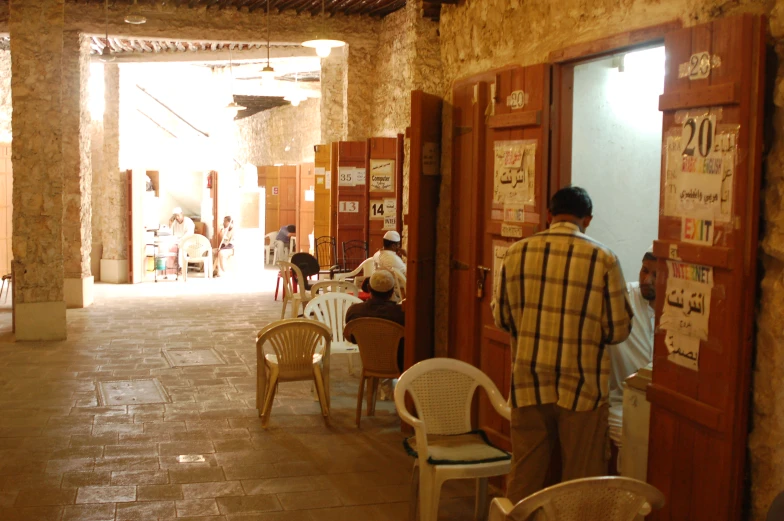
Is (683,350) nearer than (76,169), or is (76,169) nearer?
(683,350)

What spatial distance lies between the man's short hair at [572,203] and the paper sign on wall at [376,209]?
286 inches

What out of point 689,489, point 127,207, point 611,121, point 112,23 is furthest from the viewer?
point 127,207

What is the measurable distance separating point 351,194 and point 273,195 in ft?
25.0

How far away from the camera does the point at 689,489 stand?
3.11m

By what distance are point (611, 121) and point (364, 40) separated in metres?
7.36

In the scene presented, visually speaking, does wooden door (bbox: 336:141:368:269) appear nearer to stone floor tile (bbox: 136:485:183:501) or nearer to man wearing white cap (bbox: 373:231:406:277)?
man wearing white cap (bbox: 373:231:406:277)

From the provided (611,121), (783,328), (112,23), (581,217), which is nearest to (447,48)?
(611,121)

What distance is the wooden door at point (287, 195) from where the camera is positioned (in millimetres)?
17906

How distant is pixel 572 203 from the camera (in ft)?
10.7

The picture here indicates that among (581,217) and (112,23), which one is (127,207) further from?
(581,217)

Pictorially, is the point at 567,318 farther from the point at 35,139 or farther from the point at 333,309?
the point at 35,139

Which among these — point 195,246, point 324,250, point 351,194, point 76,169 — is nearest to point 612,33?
point 351,194

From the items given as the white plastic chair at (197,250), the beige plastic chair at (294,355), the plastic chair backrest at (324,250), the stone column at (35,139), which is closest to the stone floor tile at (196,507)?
the beige plastic chair at (294,355)

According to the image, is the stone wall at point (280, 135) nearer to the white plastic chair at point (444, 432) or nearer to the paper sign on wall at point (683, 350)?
the white plastic chair at point (444, 432)
